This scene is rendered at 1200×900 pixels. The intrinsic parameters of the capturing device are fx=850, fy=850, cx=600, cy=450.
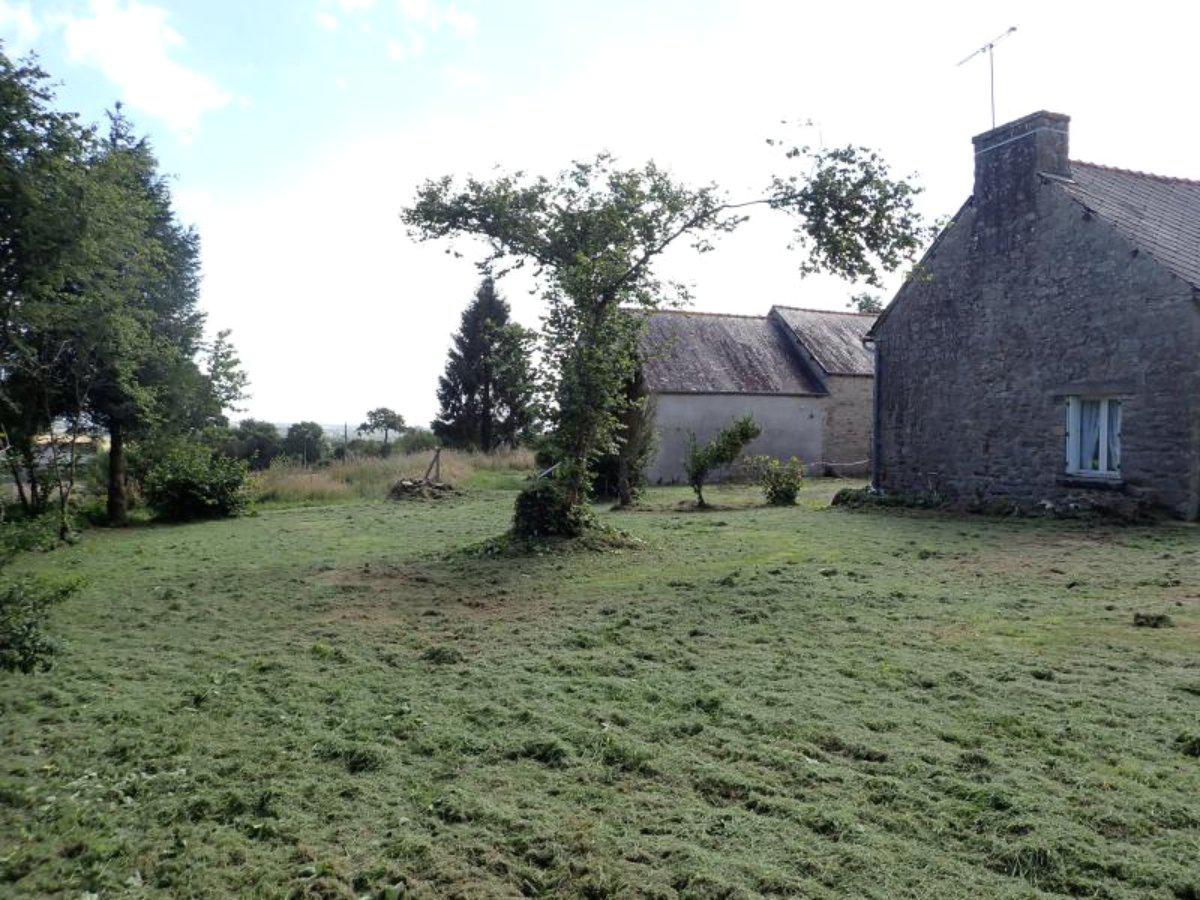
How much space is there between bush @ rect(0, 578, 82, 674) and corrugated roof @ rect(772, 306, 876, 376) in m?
26.0

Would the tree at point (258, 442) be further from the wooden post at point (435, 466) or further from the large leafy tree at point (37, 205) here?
the large leafy tree at point (37, 205)

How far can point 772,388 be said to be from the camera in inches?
1092

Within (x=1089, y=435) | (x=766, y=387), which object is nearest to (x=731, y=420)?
(x=766, y=387)

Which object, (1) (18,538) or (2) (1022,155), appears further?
(2) (1022,155)

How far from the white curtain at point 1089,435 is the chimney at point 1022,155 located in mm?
3940

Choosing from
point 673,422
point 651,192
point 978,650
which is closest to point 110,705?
point 978,650

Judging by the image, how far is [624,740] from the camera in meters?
4.65

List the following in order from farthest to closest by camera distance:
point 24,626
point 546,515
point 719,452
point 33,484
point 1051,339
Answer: point 719,452
point 33,484
point 1051,339
point 546,515
point 24,626

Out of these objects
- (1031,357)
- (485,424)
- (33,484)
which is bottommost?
(33,484)

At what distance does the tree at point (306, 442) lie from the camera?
39094 millimetres

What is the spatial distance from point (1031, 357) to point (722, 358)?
13430mm

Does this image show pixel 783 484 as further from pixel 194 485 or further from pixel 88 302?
pixel 88 302

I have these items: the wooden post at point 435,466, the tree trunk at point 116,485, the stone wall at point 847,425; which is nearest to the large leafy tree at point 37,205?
the tree trunk at point 116,485

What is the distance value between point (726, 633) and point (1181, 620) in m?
3.74
